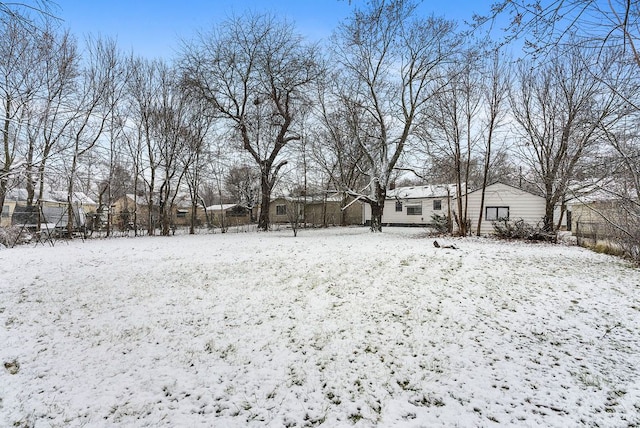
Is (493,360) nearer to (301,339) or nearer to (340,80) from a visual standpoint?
(301,339)

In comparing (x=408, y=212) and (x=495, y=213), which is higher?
(x=408, y=212)

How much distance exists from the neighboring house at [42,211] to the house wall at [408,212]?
70.3 ft

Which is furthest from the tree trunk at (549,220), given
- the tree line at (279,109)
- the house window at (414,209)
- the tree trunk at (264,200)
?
the tree trunk at (264,200)

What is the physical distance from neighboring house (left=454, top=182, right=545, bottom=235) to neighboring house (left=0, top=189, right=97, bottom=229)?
21.2 m

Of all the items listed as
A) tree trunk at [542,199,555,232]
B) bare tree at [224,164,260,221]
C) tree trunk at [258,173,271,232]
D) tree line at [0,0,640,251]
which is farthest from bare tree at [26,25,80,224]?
tree trunk at [542,199,555,232]

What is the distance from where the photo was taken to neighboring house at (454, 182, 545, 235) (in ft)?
59.2

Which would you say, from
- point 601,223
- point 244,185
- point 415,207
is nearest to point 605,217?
point 601,223

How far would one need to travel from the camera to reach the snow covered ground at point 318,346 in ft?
9.92

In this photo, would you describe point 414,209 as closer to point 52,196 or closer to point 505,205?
point 505,205

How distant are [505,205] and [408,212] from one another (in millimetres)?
8869

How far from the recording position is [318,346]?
4.18m

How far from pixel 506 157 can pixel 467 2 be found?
1848 cm

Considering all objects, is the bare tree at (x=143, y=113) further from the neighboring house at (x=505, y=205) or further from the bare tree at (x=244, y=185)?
the neighboring house at (x=505, y=205)

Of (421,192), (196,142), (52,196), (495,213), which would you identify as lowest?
(495,213)
